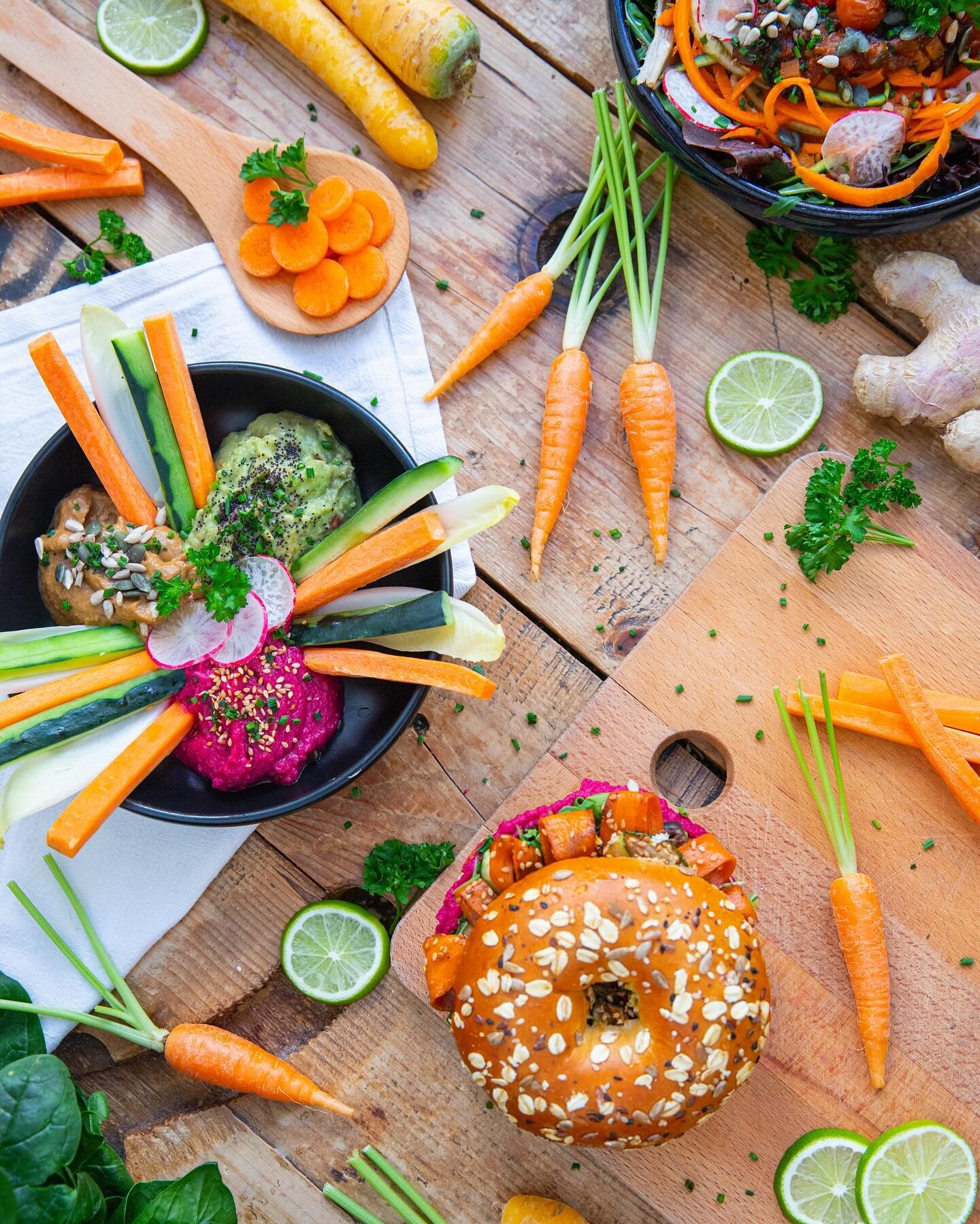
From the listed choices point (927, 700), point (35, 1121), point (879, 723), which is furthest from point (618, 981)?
point (35, 1121)

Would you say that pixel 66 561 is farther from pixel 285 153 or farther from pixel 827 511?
pixel 827 511

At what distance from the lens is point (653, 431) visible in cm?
273

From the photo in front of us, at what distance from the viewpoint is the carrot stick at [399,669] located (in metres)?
2.36

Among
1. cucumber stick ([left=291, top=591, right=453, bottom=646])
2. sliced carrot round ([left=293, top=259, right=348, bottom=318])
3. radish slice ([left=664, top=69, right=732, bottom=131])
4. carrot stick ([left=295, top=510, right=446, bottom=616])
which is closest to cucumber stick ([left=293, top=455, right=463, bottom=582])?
carrot stick ([left=295, top=510, right=446, bottom=616])

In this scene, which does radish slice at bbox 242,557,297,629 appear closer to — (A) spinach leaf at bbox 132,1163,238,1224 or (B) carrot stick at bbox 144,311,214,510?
(B) carrot stick at bbox 144,311,214,510

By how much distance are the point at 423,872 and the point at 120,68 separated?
225 centimetres

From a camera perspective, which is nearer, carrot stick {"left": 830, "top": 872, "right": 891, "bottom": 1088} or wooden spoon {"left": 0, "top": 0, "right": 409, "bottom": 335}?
carrot stick {"left": 830, "top": 872, "right": 891, "bottom": 1088}

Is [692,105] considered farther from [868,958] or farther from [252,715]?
[868,958]

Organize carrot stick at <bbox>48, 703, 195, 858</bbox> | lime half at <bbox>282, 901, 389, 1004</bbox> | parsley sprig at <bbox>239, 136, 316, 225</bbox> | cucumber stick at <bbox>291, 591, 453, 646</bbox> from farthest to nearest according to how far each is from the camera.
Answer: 1. lime half at <bbox>282, 901, 389, 1004</bbox>
2. parsley sprig at <bbox>239, 136, 316, 225</bbox>
3. cucumber stick at <bbox>291, 591, 453, 646</bbox>
4. carrot stick at <bbox>48, 703, 195, 858</bbox>

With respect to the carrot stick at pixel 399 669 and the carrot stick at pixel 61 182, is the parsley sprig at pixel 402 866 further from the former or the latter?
the carrot stick at pixel 61 182

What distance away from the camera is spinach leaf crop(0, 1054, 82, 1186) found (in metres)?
2.11

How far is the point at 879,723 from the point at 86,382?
221 cm

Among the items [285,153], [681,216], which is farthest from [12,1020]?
[681,216]

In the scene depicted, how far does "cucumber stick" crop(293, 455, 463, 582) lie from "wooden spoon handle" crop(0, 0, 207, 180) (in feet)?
3.56
